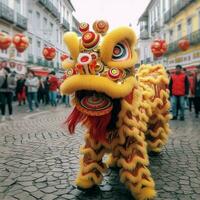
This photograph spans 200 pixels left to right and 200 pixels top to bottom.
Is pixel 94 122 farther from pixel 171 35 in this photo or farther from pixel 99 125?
pixel 171 35

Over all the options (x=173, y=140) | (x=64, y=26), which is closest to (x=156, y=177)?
(x=173, y=140)

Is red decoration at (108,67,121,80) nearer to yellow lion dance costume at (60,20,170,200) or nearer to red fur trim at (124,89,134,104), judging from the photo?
yellow lion dance costume at (60,20,170,200)

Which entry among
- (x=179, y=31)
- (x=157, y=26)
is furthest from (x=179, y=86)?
(x=157, y=26)

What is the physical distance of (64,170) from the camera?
4.36m

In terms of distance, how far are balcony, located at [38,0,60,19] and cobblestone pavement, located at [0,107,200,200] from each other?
90.9 feet

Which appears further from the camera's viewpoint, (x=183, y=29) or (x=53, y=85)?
(x=183, y=29)

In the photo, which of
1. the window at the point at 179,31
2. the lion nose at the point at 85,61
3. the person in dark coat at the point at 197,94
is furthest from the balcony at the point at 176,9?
the lion nose at the point at 85,61

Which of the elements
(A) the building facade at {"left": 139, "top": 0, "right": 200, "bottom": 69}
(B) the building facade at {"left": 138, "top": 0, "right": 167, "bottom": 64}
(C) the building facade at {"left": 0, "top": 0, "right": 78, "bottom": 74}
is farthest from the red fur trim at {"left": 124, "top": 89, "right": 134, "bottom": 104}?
(B) the building facade at {"left": 138, "top": 0, "right": 167, "bottom": 64}

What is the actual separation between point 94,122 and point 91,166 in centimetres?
54

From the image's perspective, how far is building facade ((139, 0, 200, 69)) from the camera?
2546cm

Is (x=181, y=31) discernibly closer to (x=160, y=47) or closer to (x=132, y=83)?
(x=160, y=47)

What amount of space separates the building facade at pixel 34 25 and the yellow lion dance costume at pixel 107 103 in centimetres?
2065

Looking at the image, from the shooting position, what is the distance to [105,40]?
3.05 meters

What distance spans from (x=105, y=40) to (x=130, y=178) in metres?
1.36
